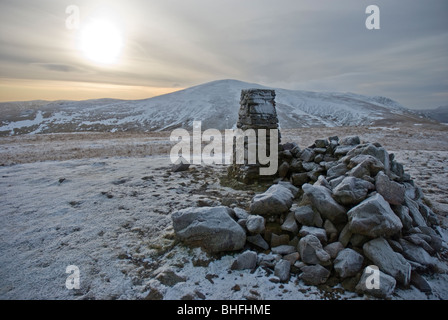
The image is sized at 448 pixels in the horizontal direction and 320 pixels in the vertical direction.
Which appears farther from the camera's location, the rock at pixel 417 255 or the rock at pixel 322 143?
the rock at pixel 322 143

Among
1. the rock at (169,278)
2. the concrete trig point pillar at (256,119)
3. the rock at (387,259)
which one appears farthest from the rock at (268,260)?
the concrete trig point pillar at (256,119)

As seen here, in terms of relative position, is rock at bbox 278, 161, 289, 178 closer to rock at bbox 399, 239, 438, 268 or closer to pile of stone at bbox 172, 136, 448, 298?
pile of stone at bbox 172, 136, 448, 298

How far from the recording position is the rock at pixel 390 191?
5914 mm

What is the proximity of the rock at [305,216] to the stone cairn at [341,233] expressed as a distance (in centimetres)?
2

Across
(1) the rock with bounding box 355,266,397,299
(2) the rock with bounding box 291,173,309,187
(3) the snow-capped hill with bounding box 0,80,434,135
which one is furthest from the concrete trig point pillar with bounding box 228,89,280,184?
(3) the snow-capped hill with bounding box 0,80,434,135

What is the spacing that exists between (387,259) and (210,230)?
12.2 feet

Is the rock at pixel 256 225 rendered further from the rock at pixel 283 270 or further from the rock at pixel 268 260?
the rock at pixel 283 270

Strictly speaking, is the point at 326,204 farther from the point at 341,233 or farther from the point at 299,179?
the point at 299,179

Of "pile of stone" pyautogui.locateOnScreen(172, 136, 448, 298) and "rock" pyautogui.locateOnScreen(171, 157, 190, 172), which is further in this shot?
"rock" pyautogui.locateOnScreen(171, 157, 190, 172)

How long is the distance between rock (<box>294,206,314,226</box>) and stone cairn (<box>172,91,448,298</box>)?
0.02 metres

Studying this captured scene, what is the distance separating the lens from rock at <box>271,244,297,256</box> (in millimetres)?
5565

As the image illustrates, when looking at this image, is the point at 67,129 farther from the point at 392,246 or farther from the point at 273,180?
the point at 392,246
